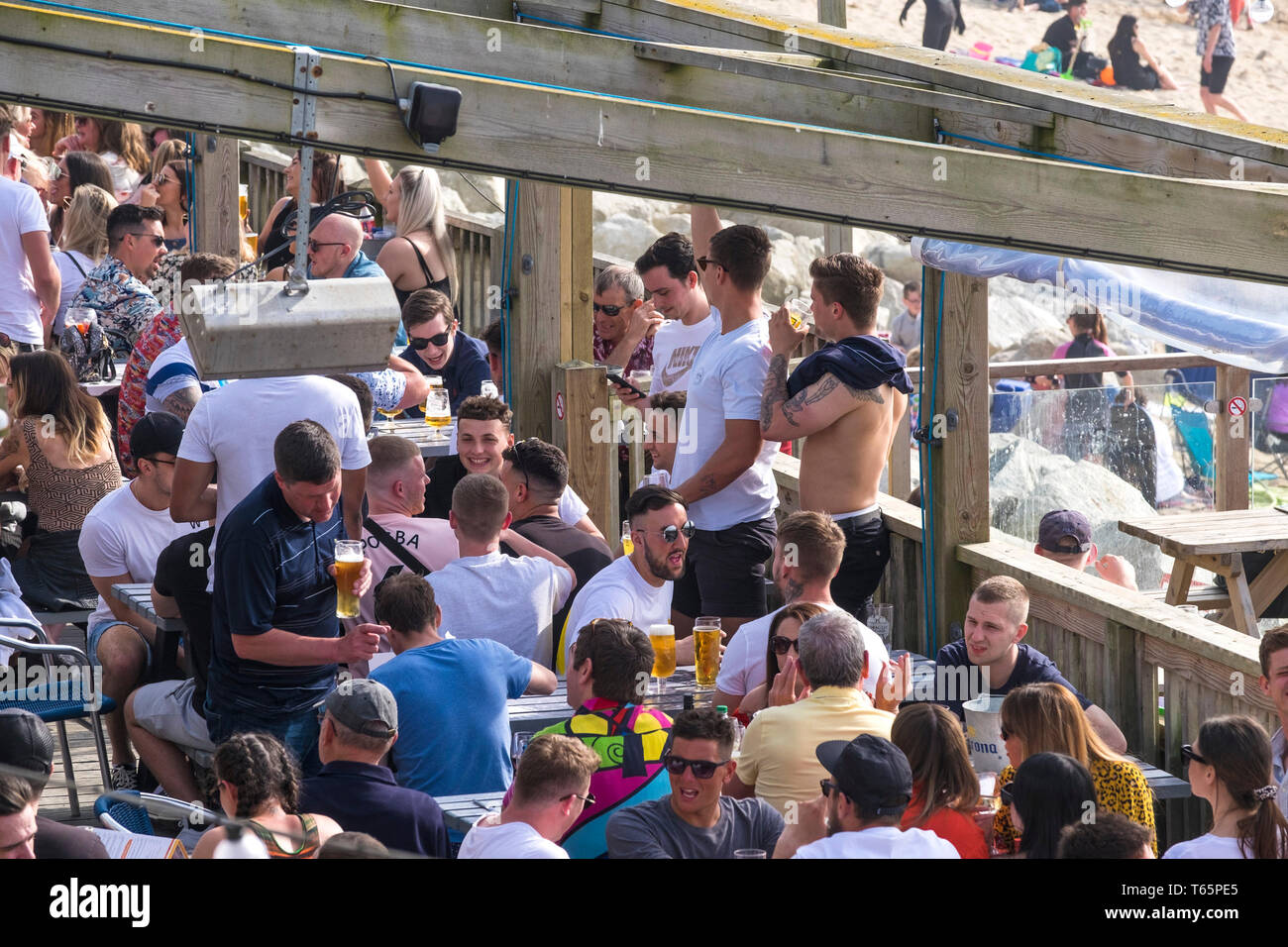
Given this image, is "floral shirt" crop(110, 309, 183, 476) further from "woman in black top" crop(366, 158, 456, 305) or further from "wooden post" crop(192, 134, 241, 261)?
"wooden post" crop(192, 134, 241, 261)

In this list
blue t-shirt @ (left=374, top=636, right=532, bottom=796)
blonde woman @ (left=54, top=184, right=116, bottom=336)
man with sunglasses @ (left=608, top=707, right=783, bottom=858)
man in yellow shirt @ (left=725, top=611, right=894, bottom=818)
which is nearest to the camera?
man with sunglasses @ (left=608, top=707, right=783, bottom=858)

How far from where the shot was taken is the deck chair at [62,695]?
5516mm

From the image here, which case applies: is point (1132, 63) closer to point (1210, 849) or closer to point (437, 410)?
point (437, 410)

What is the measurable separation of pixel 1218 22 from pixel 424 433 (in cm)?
1526

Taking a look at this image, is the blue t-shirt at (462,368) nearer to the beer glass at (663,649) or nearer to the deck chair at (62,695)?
the deck chair at (62,695)

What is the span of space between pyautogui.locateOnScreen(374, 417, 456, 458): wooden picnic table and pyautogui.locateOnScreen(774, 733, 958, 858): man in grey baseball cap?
162 inches

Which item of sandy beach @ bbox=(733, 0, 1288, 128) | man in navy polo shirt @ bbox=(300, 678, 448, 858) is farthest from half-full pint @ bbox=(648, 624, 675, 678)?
sandy beach @ bbox=(733, 0, 1288, 128)

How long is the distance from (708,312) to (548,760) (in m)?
3.43

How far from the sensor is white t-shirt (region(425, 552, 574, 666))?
555 cm

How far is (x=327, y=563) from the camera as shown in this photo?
5.09 metres

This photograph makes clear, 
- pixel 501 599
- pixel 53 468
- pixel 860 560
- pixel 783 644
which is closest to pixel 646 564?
pixel 501 599

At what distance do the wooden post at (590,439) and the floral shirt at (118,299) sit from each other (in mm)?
2265

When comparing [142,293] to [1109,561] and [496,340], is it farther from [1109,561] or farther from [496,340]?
[1109,561]
